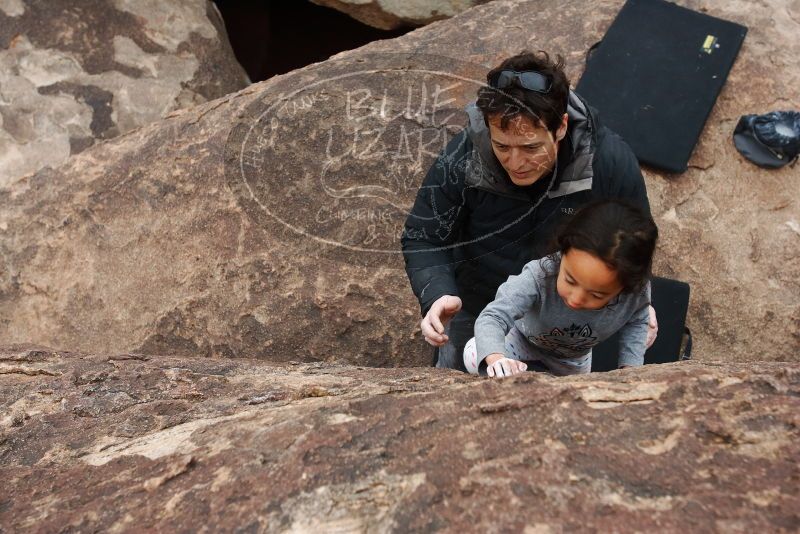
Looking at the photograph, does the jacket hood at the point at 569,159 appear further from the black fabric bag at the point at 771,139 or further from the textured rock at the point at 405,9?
the textured rock at the point at 405,9

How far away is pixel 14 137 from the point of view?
3.33m

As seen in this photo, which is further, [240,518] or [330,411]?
[330,411]

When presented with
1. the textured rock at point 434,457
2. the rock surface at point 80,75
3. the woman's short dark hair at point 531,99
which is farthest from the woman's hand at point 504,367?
the rock surface at point 80,75

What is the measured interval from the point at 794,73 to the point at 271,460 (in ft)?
7.44

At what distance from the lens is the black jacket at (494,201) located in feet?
6.32

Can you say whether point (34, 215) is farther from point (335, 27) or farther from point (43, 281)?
point (335, 27)

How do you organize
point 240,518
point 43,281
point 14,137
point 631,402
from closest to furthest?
point 240,518 → point 631,402 → point 43,281 → point 14,137

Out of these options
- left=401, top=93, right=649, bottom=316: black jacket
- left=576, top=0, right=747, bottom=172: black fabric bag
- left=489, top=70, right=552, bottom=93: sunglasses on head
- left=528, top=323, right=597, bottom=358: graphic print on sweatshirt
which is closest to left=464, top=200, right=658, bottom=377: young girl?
left=528, top=323, right=597, bottom=358: graphic print on sweatshirt

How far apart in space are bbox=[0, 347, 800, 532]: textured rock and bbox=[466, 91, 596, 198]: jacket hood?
1.94ft

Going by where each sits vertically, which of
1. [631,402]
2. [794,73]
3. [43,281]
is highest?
[794,73]

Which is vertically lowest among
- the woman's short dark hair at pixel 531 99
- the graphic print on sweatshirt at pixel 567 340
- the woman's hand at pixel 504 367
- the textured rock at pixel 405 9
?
the graphic print on sweatshirt at pixel 567 340

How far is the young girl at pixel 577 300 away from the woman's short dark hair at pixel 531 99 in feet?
0.74

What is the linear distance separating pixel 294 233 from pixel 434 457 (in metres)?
1.48

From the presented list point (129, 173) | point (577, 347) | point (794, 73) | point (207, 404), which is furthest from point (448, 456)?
point (794, 73)
